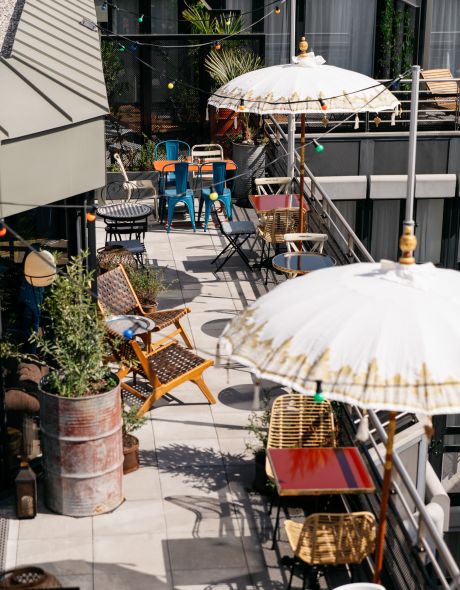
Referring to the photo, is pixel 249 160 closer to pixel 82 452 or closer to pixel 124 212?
pixel 124 212

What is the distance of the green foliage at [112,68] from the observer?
20281mm

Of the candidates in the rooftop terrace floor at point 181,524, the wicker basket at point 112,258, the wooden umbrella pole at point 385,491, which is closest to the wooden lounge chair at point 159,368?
the rooftop terrace floor at point 181,524

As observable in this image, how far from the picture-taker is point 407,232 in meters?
7.11

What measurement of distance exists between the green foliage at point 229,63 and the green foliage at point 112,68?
1.73 meters

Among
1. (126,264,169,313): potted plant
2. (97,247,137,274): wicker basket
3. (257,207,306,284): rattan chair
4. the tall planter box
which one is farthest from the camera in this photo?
the tall planter box

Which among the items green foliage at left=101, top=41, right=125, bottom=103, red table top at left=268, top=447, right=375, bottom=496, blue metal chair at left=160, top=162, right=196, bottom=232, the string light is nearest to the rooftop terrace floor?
red table top at left=268, top=447, right=375, bottom=496

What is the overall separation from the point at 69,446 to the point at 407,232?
3563 mm

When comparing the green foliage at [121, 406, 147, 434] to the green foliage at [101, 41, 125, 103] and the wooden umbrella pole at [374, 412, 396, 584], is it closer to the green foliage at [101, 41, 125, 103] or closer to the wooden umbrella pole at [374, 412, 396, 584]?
the wooden umbrella pole at [374, 412, 396, 584]

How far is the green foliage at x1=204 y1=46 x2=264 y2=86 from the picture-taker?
65.5 ft

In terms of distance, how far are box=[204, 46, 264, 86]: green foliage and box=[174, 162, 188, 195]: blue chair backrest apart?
3.33 m

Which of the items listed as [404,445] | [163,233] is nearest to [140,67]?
[163,233]

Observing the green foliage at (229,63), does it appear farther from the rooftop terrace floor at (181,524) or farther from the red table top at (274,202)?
the rooftop terrace floor at (181,524)

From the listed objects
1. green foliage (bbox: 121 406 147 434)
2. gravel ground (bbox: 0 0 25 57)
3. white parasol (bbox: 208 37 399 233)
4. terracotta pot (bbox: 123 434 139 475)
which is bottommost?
terracotta pot (bbox: 123 434 139 475)

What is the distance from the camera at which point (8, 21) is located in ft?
39.3
